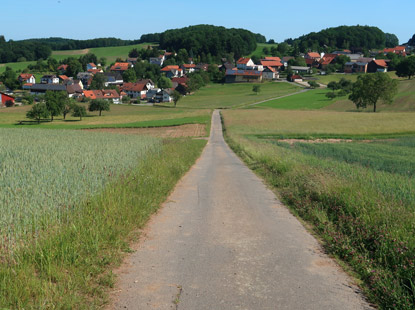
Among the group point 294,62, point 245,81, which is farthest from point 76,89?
point 294,62

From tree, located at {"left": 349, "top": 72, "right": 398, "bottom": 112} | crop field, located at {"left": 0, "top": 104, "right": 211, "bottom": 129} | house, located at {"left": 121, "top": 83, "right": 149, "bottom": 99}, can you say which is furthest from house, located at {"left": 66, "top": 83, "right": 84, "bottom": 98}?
tree, located at {"left": 349, "top": 72, "right": 398, "bottom": 112}

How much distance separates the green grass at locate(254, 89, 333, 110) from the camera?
4021 inches

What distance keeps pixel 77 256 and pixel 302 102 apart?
107237 millimetres

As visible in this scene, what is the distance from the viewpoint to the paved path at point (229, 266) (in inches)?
248

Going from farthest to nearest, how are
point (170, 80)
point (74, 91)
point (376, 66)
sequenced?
point (170, 80) → point (376, 66) → point (74, 91)

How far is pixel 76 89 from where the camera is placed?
5738 inches

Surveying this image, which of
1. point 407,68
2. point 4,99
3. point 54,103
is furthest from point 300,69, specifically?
point 54,103

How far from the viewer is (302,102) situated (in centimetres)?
10869

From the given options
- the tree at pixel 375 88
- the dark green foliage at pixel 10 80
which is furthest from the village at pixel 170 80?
the tree at pixel 375 88

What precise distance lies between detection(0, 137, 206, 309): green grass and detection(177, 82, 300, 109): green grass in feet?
326

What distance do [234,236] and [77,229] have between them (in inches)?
148

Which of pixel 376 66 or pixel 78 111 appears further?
pixel 376 66

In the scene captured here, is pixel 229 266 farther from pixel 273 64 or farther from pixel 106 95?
pixel 273 64

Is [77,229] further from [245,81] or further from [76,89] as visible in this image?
[245,81]
